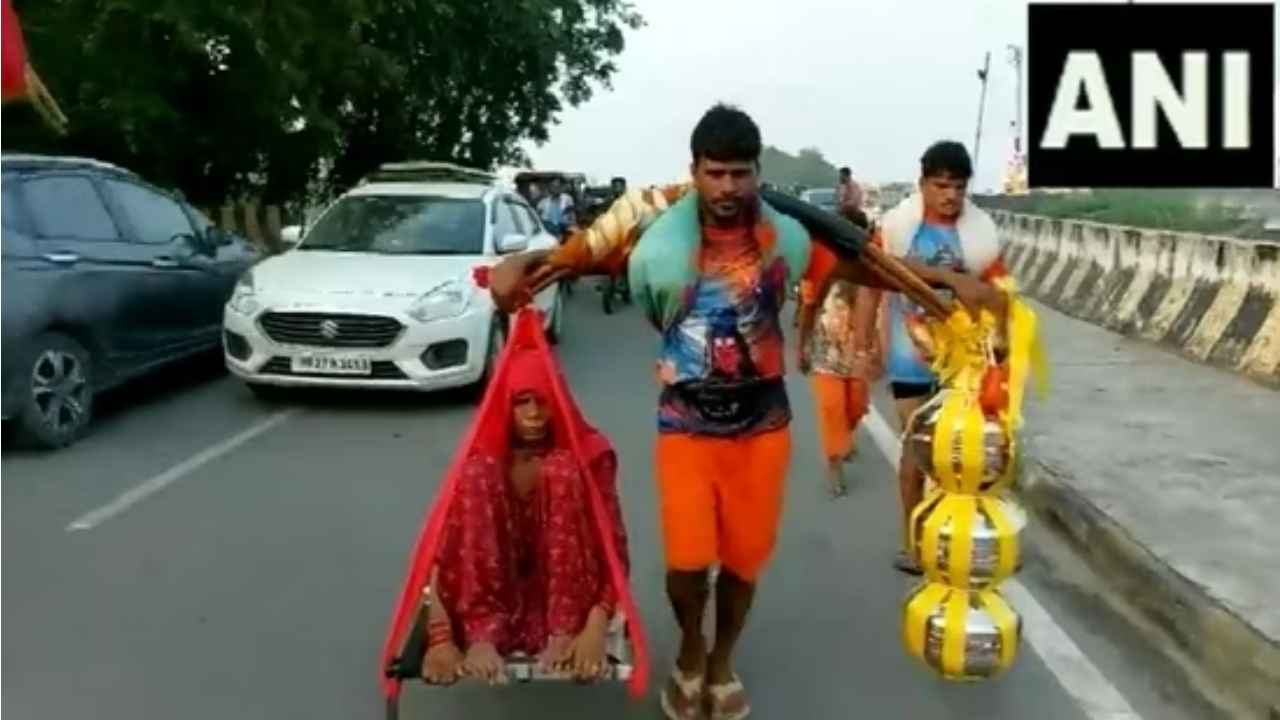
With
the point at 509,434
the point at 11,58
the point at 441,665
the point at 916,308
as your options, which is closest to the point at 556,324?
the point at 11,58

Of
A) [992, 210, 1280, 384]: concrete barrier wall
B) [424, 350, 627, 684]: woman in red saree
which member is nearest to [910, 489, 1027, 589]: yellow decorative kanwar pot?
[424, 350, 627, 684]: woman in red saree

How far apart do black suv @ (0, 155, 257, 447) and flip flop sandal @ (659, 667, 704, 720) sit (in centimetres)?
495

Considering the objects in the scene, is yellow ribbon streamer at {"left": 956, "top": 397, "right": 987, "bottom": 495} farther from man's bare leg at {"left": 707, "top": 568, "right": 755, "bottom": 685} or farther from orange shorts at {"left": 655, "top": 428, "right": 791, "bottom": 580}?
man's bare leg at {"left": 707, "top": 568, "right": 755, "bottom": 685}

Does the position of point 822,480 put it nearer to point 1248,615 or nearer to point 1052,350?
point 1248,615

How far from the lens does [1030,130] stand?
18.2 metres

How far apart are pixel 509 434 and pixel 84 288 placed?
5522 mm

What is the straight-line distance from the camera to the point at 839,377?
7.68 meters

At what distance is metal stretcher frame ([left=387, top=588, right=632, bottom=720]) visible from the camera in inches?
162

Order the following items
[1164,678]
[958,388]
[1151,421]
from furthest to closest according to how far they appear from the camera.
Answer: [1151,421]
[1164,678]
[958,388]

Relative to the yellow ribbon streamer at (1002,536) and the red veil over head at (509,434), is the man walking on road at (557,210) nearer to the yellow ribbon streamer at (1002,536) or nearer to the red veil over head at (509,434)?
the red veil over head at (509,434)

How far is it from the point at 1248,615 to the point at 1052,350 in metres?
7.91

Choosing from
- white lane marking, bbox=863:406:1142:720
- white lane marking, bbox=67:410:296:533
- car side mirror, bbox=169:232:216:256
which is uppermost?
car side mirror, bbox=169:232:216:256

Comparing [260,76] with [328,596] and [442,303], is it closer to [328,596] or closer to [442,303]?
[442,303]

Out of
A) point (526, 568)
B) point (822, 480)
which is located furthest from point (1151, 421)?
point (526, 568)
